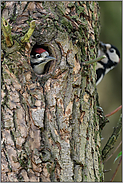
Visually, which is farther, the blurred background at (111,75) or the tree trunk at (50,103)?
the blurred background at (111,75)

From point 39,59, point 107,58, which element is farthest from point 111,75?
point 39,59

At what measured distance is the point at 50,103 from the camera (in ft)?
5.52

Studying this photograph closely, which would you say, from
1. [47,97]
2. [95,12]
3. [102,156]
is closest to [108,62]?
[95,12]

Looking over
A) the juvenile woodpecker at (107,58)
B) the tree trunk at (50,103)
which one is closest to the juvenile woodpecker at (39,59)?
Answer: the tree trunk at (50,103)

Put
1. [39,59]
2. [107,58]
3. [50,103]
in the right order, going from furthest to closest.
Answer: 1. [107,58]
2. [39,59]
3. [50,103]

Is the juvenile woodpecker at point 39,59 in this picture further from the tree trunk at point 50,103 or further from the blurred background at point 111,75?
the blurred background at point 111,75

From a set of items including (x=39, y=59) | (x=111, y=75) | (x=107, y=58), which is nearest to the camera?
(x=39, y=59)

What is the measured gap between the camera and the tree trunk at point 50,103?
61.3 inches

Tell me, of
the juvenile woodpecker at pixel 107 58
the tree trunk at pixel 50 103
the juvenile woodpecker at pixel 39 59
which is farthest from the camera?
the juvenile woodpecker at pixel 107 58

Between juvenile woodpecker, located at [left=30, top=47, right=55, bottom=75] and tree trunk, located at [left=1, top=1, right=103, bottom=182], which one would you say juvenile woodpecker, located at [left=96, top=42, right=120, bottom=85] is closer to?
juvenile woodpecker, located at [left=30, top=47, right=55, bottom=75]

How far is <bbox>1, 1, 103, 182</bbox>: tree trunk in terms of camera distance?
1.56 meters

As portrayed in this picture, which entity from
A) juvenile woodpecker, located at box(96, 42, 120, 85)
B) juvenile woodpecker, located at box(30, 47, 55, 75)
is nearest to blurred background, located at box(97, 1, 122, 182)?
juvenile woodpecker, located at box(96, 42, 120, 85)

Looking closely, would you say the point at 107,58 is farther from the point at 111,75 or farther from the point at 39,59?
the point at 39,59

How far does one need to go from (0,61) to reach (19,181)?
0.82 metres
